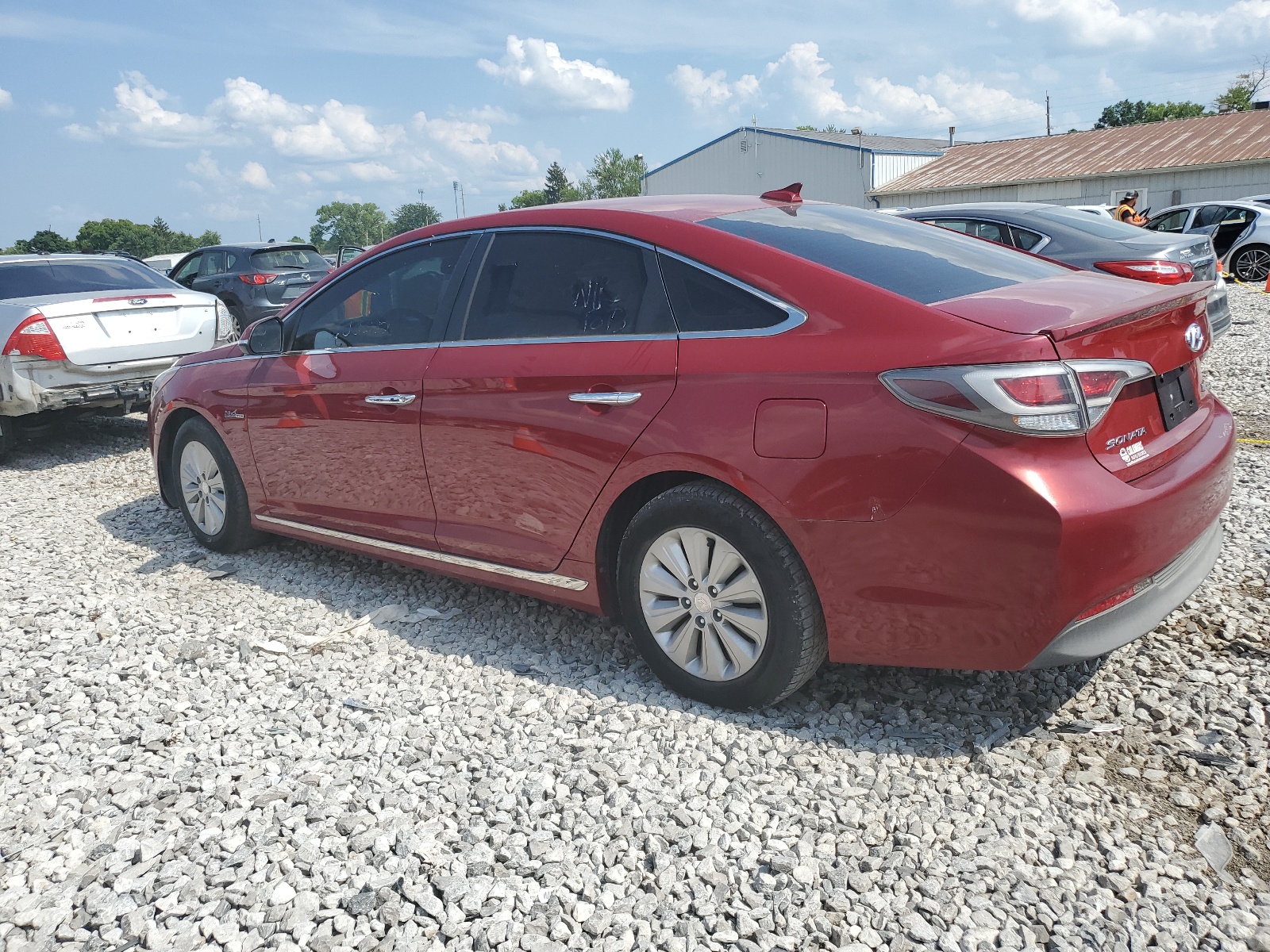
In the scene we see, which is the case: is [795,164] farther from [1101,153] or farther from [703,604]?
[703,604]

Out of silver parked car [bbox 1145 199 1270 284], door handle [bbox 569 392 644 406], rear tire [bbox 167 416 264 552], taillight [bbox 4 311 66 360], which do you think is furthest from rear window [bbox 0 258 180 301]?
silver parked car [bbox 1145 199 1270 284]

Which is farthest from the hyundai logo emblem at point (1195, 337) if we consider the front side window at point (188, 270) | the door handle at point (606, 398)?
the front side window at point (188, 270)

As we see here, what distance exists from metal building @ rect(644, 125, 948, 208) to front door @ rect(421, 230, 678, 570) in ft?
131

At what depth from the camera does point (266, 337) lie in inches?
189

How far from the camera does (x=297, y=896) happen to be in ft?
8.32

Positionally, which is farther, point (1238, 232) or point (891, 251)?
point (1238, 232)

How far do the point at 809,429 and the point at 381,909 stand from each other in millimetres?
1718

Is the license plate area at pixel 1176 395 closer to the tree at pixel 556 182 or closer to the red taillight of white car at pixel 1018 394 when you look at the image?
the red taillight of white car at pixel 1018 394

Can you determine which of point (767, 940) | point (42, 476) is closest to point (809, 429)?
point (767, 940)

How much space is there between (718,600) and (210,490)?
11.2 feet

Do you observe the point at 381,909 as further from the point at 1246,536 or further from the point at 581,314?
the point at 1246,536

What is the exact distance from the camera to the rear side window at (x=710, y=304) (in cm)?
306

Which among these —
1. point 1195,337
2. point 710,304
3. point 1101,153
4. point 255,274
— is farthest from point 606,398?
point 1101,153

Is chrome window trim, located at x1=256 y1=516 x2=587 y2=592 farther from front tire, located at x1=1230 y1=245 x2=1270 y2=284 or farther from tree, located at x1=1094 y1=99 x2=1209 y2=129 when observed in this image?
tree, located at x1=1094 y1=99 x2=1209 y2=129
